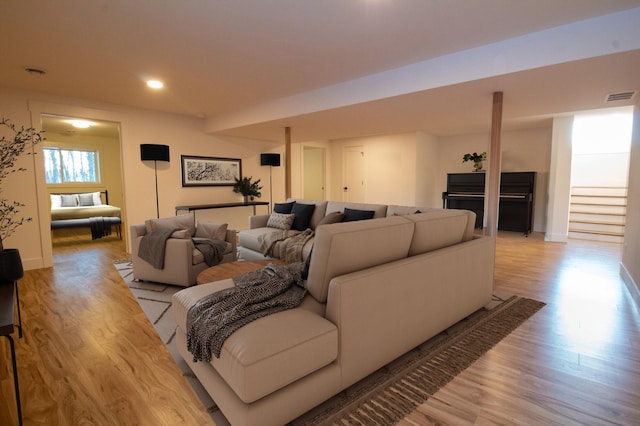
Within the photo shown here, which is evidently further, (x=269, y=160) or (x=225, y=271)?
(x=269, y=160)

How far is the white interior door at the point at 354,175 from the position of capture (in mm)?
8430

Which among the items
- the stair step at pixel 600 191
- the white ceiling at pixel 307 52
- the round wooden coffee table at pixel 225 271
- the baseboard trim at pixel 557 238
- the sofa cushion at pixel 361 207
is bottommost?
the baseboard trim at pixel 557 238

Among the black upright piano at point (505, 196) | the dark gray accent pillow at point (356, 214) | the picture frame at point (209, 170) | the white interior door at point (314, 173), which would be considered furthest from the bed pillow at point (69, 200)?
the black upright piano at point (505, 196)

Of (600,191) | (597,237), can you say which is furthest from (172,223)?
(600,191)

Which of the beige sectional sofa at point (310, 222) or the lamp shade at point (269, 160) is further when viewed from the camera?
the lamp shade at point (269, 160)

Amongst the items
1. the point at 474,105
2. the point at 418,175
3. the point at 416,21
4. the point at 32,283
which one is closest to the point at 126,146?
the point at 32,283

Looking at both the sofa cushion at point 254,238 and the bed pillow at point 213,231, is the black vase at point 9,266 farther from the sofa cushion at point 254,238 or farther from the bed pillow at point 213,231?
the sofa cushion at point 254,238

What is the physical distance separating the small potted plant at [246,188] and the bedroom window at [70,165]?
440 centimetres

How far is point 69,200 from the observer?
23.1 feet

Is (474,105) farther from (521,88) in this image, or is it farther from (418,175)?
(418,175)

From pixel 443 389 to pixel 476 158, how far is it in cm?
641

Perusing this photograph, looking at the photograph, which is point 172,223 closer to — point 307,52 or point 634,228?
point 307,52

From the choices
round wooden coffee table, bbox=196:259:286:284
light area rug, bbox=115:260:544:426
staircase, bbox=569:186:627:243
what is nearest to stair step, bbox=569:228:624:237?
staircase, bbox=569:186:627:243

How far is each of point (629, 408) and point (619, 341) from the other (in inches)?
35.8
